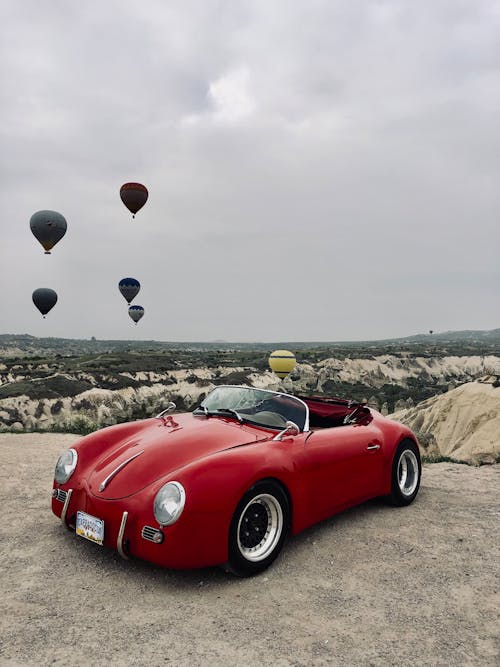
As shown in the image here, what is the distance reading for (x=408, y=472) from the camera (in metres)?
6.22

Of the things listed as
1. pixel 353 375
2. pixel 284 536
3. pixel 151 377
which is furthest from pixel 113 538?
pixel 353 375

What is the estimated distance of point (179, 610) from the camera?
3.45 metres

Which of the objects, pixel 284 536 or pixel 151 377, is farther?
pixel 151 377

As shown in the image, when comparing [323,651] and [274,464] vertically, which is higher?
[274,464]

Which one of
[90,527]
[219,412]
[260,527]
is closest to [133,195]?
[219,412]

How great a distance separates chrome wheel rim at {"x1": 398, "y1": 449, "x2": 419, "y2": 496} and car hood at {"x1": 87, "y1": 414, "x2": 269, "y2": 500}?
7.63 ft

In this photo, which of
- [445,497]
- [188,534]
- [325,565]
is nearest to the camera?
[188,534]

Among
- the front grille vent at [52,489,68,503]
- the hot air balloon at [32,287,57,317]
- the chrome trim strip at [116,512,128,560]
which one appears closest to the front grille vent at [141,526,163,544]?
the chrome trim strip at [116,512,128,560]

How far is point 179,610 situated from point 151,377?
50474 millimetres

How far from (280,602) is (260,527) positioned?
2.32 feet

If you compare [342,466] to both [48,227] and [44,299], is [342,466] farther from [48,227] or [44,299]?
[44,299]

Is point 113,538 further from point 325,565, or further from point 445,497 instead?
point 445,497

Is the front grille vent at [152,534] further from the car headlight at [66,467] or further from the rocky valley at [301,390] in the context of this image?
the rocky valley at [301,390]

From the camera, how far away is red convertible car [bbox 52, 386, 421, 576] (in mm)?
3766
